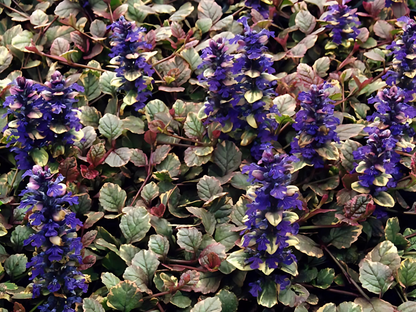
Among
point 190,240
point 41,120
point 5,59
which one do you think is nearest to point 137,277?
point 190,240

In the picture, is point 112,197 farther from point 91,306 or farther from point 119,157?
point 91,306

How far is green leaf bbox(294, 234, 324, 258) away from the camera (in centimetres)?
238

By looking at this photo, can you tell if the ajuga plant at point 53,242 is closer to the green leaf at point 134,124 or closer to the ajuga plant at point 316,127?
the green leaf at point 134,124

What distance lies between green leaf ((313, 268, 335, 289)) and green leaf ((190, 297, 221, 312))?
1.92 feet

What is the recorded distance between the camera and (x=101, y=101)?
3.22 metres

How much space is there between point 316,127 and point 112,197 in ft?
3.97

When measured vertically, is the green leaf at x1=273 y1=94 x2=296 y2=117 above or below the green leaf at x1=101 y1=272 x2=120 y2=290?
above

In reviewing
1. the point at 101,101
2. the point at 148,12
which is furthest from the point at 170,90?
the point at 148,12

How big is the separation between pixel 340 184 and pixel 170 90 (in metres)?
1.23

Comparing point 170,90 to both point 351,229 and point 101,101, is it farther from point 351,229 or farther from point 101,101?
point 351,229

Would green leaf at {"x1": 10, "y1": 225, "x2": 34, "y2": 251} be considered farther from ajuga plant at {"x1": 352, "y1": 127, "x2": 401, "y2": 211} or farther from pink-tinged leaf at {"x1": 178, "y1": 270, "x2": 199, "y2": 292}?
ajuga plant at {"x1": 352, "y1": 127, "x2": 401, "y2": 211}

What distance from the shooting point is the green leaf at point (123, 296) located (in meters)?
2.22

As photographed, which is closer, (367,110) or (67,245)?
(67,245)

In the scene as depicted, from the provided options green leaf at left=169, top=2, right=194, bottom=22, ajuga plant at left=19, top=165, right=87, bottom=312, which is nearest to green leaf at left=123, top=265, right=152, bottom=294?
ajuga plant at left=19, top=165, right=87, bottom=312
